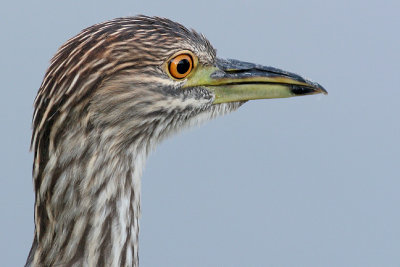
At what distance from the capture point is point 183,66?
2.98m

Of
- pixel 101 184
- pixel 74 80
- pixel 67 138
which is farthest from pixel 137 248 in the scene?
pixel 74 80

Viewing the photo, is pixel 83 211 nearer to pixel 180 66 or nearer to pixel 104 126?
pixel 104 126

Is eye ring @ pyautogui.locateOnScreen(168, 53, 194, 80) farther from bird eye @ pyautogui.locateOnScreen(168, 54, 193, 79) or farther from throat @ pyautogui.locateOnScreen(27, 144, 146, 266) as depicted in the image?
throat @ pyautogui.locateOnScreen(27, 144, 146, 266)

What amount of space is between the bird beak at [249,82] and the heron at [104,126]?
5.6 inches

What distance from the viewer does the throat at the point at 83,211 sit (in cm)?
280

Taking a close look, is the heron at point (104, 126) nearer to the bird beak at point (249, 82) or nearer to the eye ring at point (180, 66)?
the eye ring at point (180, 66)

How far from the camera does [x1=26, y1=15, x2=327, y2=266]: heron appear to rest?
2746mm

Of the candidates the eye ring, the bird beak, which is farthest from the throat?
the bird beak

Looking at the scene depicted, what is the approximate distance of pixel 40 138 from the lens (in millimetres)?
2789

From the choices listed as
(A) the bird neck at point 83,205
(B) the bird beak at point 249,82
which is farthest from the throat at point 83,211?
(B) the bird beak at point 249,82

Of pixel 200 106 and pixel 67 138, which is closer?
pixel 67 138

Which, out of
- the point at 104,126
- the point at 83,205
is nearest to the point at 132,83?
the point at 104,126

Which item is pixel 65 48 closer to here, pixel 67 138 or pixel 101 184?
pixel 67 138

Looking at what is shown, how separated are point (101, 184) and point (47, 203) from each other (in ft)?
0.82
